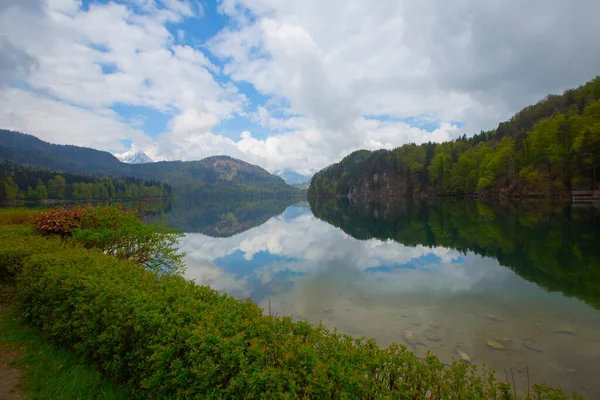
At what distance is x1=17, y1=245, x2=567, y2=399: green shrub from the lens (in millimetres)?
4133

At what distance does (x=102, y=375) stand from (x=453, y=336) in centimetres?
1178

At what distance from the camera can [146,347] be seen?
215 inches

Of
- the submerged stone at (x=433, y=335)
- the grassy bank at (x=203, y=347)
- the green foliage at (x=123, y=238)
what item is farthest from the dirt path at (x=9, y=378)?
the submerged stone at (x=433, y=335)

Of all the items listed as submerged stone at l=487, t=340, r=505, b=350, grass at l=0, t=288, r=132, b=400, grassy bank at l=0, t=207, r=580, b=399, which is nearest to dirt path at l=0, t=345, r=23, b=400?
grass at l=0, t=288, r=132, b=400

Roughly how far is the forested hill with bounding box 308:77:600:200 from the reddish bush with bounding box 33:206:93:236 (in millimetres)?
94535

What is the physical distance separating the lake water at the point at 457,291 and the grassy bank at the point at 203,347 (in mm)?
2570

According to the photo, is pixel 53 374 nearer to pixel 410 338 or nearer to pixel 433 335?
pixel 410 338

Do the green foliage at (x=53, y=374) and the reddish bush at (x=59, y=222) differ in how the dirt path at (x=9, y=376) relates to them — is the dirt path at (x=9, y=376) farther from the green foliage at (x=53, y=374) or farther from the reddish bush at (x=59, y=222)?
the reddish bush at (x=59, y=222)

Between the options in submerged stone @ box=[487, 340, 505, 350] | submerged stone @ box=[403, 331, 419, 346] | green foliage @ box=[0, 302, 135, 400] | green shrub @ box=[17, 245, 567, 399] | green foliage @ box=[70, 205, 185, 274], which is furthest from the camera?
green foliage @ box=[70, 205, 185, 274]

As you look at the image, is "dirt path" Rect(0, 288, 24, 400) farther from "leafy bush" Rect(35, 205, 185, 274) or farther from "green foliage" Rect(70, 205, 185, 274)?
"leafy bush" Rect(35, 205, 185, 274)

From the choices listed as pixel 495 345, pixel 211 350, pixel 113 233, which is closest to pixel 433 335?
pixel 495 345

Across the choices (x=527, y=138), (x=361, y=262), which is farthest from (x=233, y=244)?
(x=527, y=138)

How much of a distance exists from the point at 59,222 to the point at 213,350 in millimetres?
15698

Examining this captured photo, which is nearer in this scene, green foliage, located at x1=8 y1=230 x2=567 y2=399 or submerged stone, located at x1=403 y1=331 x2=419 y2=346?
green foliage, located at x1=8 y1=230 x2=567 y2=399
